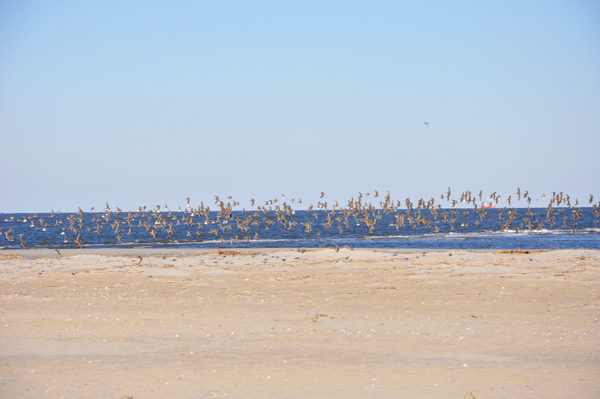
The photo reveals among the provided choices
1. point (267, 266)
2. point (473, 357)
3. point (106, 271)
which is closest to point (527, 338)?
point (473, 357)

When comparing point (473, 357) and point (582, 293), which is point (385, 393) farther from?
point (582, 293)

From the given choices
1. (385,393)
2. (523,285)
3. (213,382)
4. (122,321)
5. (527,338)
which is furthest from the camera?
(523,285)

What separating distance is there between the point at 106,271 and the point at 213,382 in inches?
527

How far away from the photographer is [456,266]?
→ 20219 mm

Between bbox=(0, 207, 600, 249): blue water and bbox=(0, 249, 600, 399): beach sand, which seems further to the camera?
bbox=(0, 207, 600, 249): blue water

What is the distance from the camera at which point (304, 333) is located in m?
10.8

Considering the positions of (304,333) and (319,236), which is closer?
(304,333)

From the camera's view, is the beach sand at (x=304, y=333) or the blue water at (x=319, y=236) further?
the blue water at (x=319, y=236)

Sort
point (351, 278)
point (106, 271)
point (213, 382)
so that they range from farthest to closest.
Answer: point (106, 271), point (351, 278), point (213, 382)

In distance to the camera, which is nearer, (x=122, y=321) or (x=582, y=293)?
(x=122, y=321)

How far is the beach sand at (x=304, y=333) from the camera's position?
7.91 meters

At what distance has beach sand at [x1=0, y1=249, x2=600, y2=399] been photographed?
26.0 ft

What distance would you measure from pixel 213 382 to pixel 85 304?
7.29m

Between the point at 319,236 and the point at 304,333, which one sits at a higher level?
the point at 319,236
